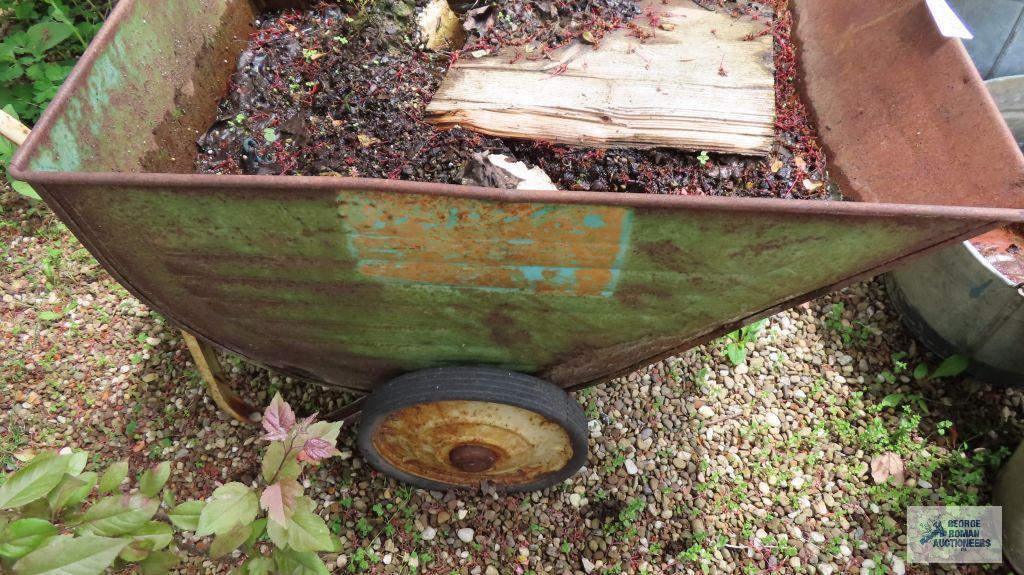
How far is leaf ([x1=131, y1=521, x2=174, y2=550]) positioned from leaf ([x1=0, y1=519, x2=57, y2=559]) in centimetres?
18

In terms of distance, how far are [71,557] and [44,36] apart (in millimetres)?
2798

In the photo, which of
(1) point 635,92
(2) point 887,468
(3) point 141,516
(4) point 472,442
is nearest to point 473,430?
(4) point 472,442

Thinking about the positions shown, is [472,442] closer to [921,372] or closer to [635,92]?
[635,92]

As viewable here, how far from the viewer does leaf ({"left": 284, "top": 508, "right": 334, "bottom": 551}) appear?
1182mm

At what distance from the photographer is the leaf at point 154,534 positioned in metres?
1.12

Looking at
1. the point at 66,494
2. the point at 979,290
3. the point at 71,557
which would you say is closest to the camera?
the point at 71,557

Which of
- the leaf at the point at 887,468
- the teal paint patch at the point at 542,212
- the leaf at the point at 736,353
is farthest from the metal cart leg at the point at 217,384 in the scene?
the leaf at the point at 887,468

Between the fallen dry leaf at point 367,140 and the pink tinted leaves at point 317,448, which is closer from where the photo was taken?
the pink tinted leaves at point 317,448

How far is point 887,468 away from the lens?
2256 millimetres

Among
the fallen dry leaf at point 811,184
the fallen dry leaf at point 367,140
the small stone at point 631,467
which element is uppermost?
the fallen dry leaf at point 367,140

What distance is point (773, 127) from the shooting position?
194cm

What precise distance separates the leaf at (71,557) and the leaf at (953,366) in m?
2.73

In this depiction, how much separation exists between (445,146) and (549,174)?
1.15ft

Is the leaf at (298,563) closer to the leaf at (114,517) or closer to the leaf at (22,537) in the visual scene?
the leaf at (114,517)
